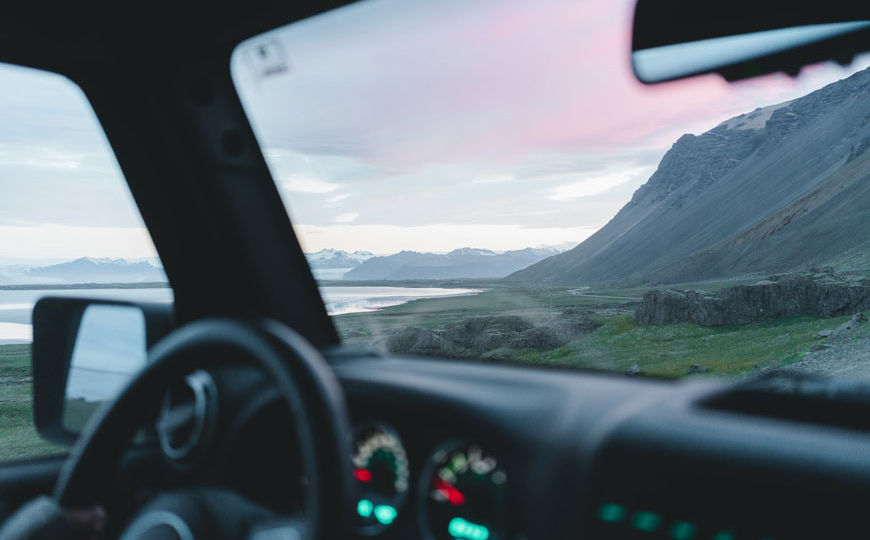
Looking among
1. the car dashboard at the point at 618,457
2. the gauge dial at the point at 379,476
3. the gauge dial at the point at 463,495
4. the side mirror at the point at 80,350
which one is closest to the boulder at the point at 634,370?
→ the car dashboard at the point at 618,457

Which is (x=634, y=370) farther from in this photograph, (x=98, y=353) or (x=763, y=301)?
(x=98, y=353)

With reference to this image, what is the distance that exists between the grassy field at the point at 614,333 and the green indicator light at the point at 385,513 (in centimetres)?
86

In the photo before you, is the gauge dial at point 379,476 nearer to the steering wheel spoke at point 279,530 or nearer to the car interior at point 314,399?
the car interior at point 314,399

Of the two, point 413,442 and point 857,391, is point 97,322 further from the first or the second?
point 857,391

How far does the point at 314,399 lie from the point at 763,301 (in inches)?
102

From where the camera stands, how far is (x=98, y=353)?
3426 mm

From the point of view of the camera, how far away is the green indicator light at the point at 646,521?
5.95 ft

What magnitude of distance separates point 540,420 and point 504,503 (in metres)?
0.25

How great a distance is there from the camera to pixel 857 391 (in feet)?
6.37

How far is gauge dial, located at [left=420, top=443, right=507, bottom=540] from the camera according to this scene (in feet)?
6.72

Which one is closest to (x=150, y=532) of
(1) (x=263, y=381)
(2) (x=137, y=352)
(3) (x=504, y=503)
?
(1) (x=263, y=381)

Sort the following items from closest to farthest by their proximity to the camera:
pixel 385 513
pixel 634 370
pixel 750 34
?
1. pixel 750 34
2. pixel 385 513
3. pixel 634 370

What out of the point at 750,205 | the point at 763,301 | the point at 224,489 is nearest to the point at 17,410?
the point at 224,489

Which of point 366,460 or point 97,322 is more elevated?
point 97,322
